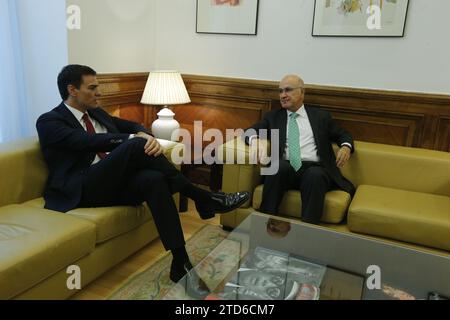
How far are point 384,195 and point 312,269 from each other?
36.1 inches

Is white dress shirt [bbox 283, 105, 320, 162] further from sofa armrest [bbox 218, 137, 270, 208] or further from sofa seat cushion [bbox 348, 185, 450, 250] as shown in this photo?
sofa seat cushion [bbox 348, 185, 450, 250]

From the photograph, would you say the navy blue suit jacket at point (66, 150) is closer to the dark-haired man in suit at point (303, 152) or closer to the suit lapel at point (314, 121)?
the dark-haired man in suit at point (303, 152)

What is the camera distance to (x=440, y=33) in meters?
2.53

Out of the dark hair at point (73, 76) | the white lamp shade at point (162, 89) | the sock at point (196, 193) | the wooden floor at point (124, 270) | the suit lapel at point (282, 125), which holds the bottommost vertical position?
the wooden floor at point (124, 270)

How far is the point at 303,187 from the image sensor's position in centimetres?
223

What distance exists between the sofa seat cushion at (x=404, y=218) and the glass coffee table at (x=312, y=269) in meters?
0.34

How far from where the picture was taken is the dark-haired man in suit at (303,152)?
2209 mm

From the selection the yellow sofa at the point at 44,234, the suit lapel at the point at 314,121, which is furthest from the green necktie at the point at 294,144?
the yellow sofa at the point at 44,234

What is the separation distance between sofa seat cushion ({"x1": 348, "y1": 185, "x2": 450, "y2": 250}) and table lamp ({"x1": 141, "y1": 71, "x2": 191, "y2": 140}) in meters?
1.52

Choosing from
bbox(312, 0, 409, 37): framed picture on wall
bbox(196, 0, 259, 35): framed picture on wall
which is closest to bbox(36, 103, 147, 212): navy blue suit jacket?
bbox(196, 0, 259, 35): framed picture on wall

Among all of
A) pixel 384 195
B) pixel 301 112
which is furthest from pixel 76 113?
pixel 384 195

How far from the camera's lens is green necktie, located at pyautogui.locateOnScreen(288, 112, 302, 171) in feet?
8.16

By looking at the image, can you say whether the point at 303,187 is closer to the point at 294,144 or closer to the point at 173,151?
the point at 294,144

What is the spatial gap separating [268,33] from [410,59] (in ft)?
3.48
